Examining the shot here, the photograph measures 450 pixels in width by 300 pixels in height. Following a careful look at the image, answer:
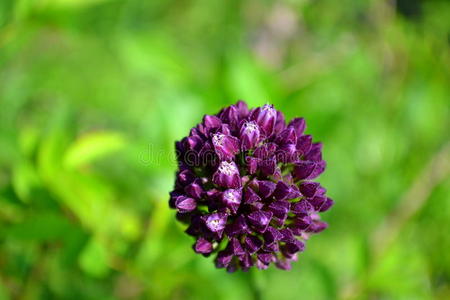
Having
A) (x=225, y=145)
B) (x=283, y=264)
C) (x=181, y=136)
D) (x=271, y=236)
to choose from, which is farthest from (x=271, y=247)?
(x=181, y=136)

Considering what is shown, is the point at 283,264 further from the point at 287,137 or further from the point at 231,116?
the point at 231,116

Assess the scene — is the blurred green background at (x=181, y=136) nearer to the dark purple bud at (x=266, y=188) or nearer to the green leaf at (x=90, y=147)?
the green leaf at (x=90, y=147)

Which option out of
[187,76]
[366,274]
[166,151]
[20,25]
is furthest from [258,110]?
[187,76]

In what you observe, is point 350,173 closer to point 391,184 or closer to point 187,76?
point 391,184

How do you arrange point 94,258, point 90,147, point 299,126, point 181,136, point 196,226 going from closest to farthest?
point 196,226 → point 299,126 → point 94,258 → point 90,147 → point 181,136

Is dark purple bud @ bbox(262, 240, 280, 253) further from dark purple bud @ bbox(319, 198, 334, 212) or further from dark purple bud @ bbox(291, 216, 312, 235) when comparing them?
dark purple bud @ bbox(319, 198, 334, 212)
